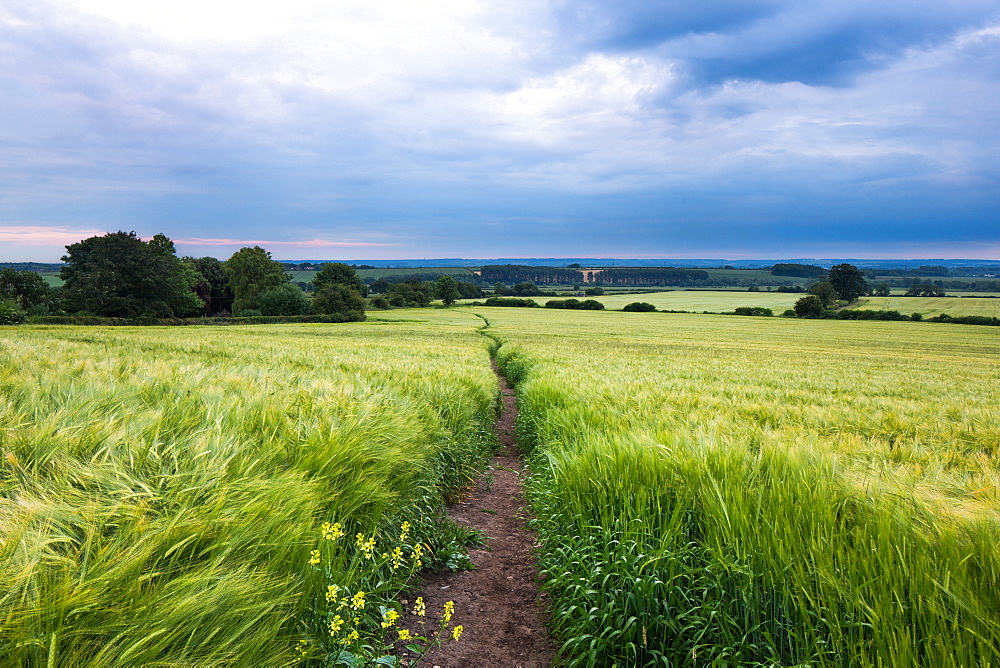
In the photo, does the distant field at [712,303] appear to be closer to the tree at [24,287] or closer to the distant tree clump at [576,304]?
the distant tree clump at [576,304]

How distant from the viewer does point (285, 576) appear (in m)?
2.25

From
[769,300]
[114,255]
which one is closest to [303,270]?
[114,255]

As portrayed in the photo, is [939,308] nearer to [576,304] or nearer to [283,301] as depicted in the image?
[576,304]

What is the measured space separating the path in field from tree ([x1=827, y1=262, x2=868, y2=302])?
114 m

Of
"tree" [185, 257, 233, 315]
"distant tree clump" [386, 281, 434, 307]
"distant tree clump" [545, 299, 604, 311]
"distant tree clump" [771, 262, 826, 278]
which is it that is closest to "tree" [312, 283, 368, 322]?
"distant tree clump" [386, 281, 434, 307]

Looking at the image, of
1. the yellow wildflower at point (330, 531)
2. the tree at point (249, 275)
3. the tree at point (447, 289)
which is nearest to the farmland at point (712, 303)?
the tree at point (447, 289)

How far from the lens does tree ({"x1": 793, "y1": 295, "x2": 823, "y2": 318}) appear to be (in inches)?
3177

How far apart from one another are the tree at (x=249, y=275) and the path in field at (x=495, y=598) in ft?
283

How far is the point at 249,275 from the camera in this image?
83.4 m

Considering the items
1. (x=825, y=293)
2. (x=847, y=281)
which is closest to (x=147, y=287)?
(x=825, y=293)

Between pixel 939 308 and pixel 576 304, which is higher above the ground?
pixel 576 304

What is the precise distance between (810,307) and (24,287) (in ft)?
388

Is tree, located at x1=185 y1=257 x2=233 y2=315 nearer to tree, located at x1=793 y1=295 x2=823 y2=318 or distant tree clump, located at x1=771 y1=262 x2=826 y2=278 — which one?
tree, located at x1=793 y1=295 x2=823 y2=318

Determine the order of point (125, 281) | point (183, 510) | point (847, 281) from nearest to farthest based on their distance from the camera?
point (183, 510) → point (125, 281) → point (847, 281)
